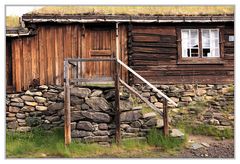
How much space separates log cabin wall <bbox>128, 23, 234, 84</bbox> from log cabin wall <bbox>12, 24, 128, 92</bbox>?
1099mm

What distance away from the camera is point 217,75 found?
481 inches

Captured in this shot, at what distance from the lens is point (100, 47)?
11.7 metres

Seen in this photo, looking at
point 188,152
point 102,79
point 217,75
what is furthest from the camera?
point 217,75

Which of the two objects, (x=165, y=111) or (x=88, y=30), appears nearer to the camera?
(x=165, y=111)

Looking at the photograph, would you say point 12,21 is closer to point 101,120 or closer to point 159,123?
point 101,120

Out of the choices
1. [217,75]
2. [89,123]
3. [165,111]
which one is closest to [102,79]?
[89,123]

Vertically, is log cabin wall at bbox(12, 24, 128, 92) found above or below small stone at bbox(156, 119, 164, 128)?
above

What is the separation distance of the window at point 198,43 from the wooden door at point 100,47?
238 centimetres

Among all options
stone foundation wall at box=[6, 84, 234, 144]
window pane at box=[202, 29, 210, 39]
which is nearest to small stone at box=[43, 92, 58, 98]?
stone foundation wall at box=[6, 84, 234, 144]

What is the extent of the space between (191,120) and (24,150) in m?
5.14

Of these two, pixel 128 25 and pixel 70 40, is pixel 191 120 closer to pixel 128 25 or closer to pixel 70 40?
pixel 128 25

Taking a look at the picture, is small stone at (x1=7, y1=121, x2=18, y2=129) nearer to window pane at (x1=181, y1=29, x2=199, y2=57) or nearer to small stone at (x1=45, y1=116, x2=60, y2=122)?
small stone at (x1=45, y1=116, x2=60, y2=122)

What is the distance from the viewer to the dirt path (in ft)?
28.9

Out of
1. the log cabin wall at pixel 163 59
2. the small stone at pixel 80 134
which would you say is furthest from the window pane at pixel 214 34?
the small stone at pixel 80 134
